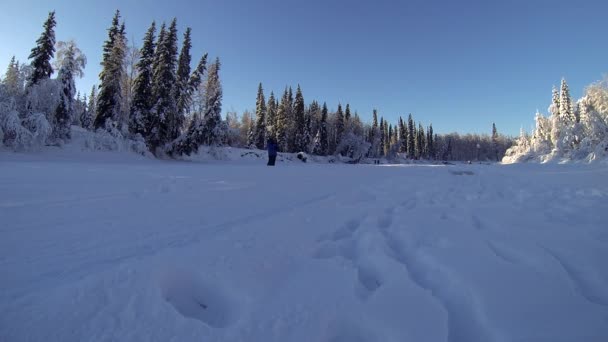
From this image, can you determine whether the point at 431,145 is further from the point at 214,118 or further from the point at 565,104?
the point at 214,118

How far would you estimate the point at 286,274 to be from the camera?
5.72ft

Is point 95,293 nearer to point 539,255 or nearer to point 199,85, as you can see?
point 539,255

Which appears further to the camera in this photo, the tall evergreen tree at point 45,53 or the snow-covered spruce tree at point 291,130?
the snow-covered spruce tree at point 291,130

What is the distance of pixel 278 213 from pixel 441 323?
7.28 ft

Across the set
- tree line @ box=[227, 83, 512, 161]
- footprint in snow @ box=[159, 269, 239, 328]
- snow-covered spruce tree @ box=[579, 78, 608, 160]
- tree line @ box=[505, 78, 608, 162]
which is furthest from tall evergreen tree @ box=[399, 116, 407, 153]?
footprint in snow @ box=[159, 269, 239, 328]

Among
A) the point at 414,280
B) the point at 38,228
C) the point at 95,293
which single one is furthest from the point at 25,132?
the point at 414,280

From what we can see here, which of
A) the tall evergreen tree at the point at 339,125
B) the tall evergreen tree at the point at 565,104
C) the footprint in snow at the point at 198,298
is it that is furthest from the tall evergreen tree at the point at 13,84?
the tall evergreen tree at the point at 565,104

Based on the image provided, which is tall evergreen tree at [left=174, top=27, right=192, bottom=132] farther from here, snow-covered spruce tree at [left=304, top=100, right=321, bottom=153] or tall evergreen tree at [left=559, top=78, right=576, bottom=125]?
tall evergreen tree at [left=559, top=78, right=576, bottom=125]

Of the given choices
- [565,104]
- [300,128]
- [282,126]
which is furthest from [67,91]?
[565,104]

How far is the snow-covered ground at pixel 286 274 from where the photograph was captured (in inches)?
47.6

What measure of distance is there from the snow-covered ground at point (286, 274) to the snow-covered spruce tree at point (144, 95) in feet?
65.3

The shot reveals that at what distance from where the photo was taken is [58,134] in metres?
16.7

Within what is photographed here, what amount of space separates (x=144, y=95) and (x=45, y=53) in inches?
248

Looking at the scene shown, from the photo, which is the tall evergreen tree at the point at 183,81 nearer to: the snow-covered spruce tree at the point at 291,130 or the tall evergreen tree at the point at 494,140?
the snow-covered spruce tree at the point at 291,130
